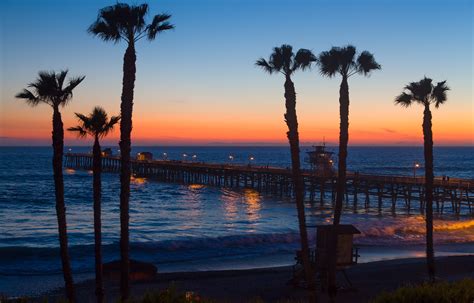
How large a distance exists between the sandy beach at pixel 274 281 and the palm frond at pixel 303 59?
7.34m

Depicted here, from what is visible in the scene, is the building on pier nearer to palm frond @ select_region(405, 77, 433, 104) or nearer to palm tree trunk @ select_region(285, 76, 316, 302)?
palm frond @ select_region(405, 77, 433, 104)

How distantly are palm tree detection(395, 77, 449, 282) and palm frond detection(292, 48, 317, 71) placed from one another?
4881 millimetres

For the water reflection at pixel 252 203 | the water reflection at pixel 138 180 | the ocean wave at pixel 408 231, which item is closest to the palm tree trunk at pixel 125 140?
the ocean wave at pixel 408 231

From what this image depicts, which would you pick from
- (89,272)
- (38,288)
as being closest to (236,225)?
(89,272)

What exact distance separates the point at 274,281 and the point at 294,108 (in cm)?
884

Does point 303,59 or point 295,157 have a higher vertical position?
point 303,59

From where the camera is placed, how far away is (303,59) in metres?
16.5

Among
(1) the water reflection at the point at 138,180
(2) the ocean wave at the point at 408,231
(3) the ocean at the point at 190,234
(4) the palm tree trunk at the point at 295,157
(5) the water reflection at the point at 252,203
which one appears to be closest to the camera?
(4) the palm tree trunk at the point at 295,157

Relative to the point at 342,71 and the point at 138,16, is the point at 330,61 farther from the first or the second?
the point at 138,16

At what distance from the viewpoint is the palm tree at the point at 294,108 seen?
51.7ft

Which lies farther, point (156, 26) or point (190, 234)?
point (190, 234)

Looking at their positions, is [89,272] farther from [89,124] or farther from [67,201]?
[67,201]

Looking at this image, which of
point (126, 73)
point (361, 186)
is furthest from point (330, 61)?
point (361, 186)

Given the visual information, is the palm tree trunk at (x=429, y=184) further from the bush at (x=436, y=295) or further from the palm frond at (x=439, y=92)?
the bush at (x=436, y=295)
